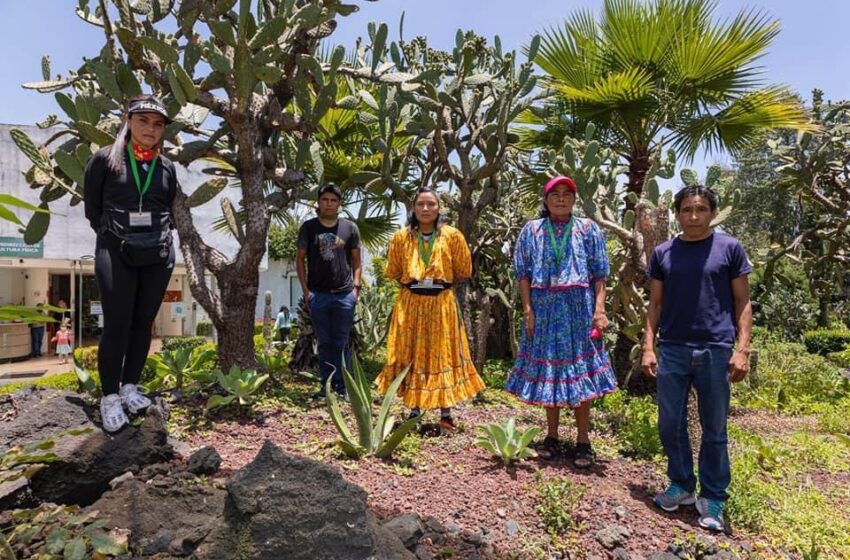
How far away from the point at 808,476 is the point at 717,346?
1.51 metres

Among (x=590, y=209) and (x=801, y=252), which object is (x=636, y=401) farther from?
(x=801, y=252)

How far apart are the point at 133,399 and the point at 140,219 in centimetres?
91

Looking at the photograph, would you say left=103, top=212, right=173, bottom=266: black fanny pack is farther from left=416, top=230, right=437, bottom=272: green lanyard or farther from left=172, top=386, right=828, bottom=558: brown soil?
left=416, top=230, right=437, bottom=272: green lanyard

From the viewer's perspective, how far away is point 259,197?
169 inches

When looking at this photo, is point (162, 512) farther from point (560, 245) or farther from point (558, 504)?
point (560, 245)

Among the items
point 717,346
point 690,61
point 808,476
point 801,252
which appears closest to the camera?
point 717,346

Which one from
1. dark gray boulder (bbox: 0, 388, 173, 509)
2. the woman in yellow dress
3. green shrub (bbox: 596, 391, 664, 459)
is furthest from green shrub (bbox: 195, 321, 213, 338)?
the woman in yellow dress

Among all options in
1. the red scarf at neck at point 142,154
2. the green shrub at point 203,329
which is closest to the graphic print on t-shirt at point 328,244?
the red scarf at neck at point 142,154

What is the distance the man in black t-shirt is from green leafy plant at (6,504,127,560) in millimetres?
2174

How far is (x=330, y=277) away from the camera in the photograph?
422 centimetres

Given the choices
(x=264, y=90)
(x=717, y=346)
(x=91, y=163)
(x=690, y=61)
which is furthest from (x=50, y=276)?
(x=717, y=346)

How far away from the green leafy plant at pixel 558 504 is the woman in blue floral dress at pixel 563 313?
0.47 m

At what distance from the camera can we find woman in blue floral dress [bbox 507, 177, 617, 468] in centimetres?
313

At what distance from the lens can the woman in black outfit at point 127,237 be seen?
2.85 metres
